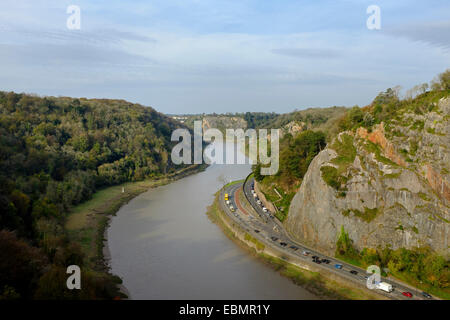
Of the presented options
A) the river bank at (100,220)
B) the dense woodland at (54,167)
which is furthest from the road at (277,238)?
the dense woodland at (54,167)

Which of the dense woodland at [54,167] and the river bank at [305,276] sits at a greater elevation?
the dense woodland at [54,167]

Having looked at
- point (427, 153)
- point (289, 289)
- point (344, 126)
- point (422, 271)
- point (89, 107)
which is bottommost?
point (289, 289)

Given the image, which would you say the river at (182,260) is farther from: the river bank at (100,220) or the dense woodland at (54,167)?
the dense woodland at (54,167)

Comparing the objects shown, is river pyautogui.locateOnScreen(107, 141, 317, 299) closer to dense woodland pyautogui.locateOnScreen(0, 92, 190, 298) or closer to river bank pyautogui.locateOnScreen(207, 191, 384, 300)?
river bank pyautogui.locateOnScreen(207, 191, 384, 300)

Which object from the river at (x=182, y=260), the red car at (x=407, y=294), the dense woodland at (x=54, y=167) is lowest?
the river at (x=182, y=260)

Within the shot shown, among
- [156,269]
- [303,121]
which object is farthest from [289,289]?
[303,121]
